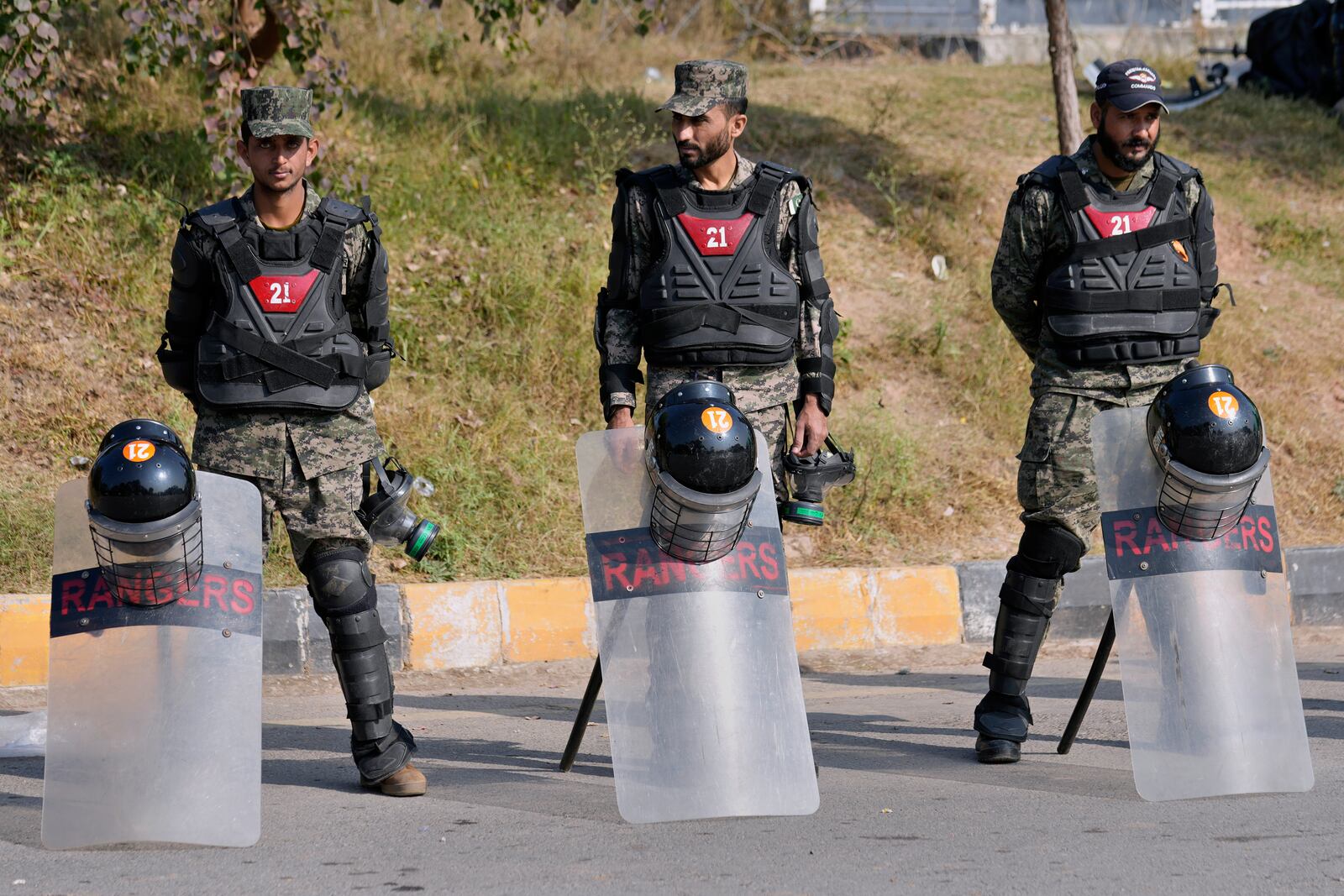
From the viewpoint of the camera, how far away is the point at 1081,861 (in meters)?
3.35

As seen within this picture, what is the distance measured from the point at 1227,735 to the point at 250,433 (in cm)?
252

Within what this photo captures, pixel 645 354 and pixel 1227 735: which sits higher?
pixel 645 354

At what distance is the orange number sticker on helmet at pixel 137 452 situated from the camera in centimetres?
340

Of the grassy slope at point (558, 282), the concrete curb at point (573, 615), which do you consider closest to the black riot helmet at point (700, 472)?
the concrete curb at point (573, 615)

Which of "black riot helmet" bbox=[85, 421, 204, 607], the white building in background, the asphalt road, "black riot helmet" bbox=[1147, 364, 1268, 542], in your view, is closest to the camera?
the asphalt road

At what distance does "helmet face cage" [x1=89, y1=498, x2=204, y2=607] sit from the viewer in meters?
3.40

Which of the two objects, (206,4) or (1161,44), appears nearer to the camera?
(206,4)

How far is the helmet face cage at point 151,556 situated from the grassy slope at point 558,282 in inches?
110

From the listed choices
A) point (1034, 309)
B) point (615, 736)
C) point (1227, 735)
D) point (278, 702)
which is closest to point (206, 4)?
point (278, 702)

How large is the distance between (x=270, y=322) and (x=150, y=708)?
1.02 metres

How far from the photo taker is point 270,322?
12.8 feet

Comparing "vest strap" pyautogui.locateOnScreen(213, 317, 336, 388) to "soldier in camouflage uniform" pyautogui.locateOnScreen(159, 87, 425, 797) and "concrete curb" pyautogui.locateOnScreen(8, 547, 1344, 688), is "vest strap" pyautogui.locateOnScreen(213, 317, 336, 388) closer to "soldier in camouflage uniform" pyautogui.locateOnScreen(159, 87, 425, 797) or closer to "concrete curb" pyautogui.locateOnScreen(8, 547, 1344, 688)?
"soldier in camouflage uniform" pyautogui.locateOnScreen(159, 87, 425, 797)

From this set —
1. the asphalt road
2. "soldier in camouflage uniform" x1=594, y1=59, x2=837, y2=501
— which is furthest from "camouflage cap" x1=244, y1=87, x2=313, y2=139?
the asphalt road

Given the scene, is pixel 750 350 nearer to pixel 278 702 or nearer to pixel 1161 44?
pixel 278 702
